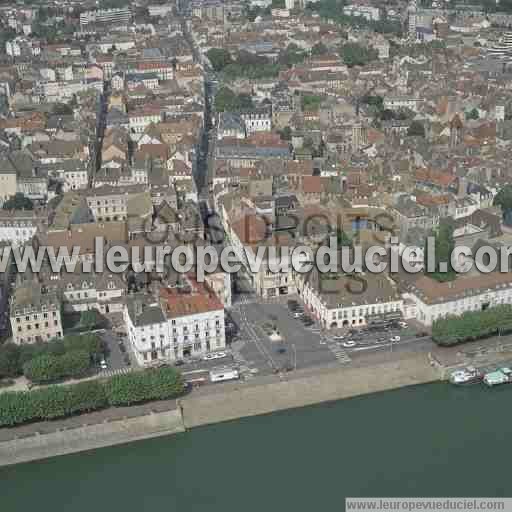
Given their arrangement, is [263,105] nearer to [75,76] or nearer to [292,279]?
[75,76]

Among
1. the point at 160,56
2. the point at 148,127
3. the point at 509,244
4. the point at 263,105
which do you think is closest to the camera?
the point at 509,244

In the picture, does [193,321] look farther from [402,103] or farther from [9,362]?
[402,103]

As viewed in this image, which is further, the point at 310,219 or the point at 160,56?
the point at 160,56

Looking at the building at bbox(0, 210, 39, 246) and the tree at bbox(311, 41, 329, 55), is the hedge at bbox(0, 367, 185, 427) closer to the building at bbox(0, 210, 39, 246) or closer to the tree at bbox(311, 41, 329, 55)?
the building at bbox(0, 210, 39, 246)

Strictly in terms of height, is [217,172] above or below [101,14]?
below

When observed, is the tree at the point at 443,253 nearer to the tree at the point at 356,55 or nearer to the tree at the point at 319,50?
the tree at the point at 356,55

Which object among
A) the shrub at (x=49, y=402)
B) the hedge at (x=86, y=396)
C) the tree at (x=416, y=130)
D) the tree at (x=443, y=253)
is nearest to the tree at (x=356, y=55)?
the tree at (x=416, y=130)

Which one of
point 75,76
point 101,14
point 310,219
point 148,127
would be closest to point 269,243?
point 310,219
